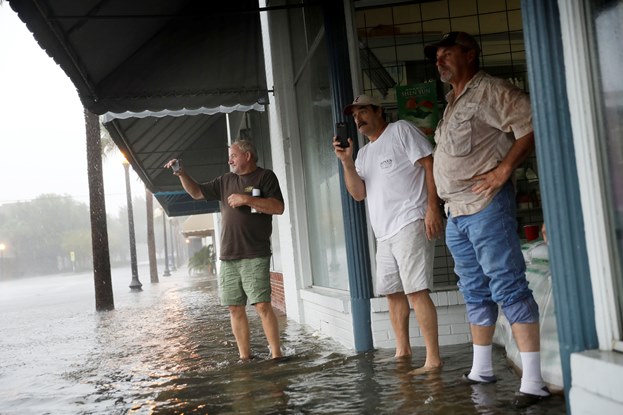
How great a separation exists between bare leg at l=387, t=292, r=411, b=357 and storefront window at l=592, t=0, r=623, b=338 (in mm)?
2332

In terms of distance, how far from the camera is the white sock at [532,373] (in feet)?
11.5

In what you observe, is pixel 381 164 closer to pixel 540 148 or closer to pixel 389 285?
pixel 389 285

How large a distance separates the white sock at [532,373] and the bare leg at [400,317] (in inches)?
56.5

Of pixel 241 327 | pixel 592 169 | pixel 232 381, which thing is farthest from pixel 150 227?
pixel 592 169

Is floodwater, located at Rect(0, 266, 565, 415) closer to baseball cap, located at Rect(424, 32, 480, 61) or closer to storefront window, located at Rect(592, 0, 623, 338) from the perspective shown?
storefront window, located at Rect(592, 0, 623, 338)

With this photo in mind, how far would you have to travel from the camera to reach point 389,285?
4801mm

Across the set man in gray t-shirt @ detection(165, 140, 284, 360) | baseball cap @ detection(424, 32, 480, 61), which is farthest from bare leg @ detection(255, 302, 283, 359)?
baseball cap @ detection(424, 32, 480, 61)

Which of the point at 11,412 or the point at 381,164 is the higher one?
the point at 381,164

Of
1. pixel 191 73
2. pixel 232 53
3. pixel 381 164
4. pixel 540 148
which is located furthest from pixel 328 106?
pixel 540 148

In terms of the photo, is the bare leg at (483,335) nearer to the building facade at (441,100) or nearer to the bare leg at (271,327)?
the building facade at (441,100)

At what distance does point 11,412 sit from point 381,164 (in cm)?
291

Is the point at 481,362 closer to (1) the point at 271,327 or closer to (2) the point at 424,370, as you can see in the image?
(2) the point at 424,370

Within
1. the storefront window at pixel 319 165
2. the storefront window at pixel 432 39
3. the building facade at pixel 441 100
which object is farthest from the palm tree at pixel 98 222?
the storefront window at pixel 432 39

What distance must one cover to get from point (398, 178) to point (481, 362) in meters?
1.31
